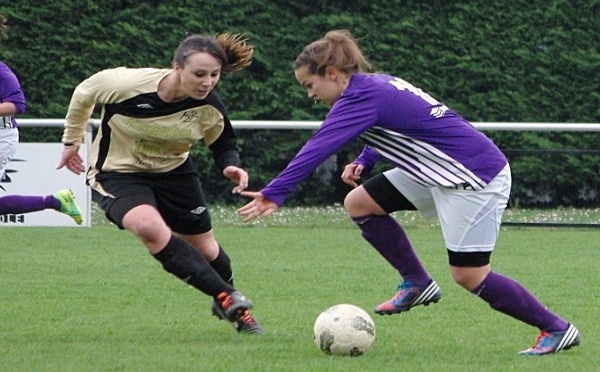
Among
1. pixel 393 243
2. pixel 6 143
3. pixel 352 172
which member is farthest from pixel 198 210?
pixel 6 143

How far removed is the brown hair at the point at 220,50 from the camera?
6301 millimetres

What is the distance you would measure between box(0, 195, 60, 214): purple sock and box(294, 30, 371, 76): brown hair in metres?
4.68

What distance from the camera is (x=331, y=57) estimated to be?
5.79 metres

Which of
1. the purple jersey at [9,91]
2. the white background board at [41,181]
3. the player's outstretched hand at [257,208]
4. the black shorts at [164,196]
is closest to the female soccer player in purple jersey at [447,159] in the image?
the player's outstretched hand at [257,208]

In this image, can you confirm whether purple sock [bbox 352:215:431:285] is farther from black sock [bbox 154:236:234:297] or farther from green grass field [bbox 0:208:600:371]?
black sock [bbox 154:236:234:297]

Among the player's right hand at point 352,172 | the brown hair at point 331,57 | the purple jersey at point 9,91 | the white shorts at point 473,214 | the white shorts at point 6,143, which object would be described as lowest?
the white shorts at point 6,143

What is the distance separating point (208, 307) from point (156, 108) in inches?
65.0

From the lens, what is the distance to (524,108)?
15.8m

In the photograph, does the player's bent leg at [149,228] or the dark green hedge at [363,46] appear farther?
the dark green hedge at [363,46]

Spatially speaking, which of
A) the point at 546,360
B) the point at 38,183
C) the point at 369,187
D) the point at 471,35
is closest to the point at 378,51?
the point at 471,35

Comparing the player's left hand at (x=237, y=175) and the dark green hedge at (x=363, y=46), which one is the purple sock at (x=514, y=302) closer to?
the player's left hand at (x=237, y=175)

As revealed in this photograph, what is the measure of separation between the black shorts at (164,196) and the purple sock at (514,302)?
1655 millimetres

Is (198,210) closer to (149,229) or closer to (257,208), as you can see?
(149,229)

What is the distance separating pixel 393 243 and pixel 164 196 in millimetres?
1191
